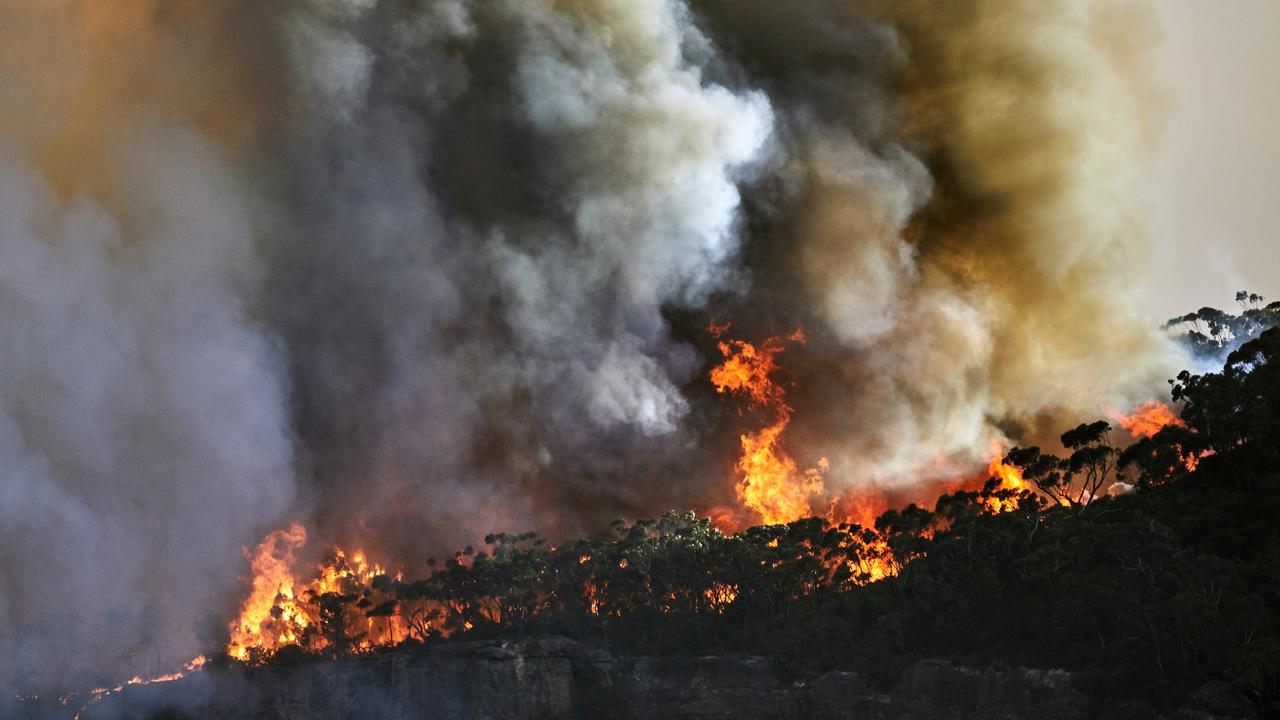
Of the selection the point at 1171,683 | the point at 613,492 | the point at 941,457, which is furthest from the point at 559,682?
the point at 1171,683

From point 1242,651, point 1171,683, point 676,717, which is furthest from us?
point 676,717

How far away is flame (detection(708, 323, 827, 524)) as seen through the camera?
363ft

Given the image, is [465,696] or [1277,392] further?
[465,696]

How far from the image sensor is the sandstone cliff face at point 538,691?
87688 millimetres

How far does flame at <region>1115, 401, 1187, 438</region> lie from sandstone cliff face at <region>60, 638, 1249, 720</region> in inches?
1416

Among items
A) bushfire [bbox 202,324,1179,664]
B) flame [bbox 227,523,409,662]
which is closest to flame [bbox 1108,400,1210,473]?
bushfire [bbox 202,324,1179,664]

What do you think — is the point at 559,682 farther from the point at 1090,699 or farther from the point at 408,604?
the point at 1090,699

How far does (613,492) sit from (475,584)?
1413 centimetres

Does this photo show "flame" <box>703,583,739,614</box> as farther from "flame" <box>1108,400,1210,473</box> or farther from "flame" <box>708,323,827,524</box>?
"flame" <box>1108,400,1210,473</box>

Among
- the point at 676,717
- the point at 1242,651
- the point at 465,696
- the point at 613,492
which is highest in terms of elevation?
the point at 613,492

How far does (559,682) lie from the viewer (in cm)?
10725

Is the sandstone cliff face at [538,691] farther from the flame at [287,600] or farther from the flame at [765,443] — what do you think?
the flame at [765,443]

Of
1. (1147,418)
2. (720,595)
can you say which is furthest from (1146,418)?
(720,595)

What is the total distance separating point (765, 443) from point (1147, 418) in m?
30.6
